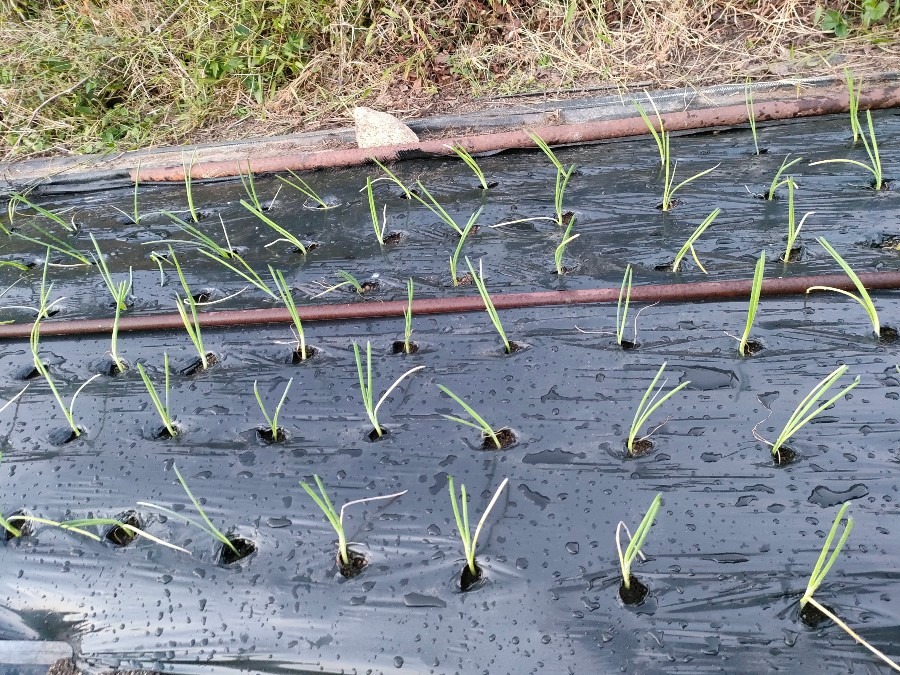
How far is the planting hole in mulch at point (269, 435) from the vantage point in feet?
4.47

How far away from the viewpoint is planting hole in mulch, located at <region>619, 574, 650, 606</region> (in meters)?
0.99

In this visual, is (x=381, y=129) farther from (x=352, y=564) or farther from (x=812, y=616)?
(x=812, y=616)

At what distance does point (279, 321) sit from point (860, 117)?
223 centimetres

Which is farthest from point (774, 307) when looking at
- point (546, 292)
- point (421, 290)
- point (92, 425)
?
point (92, 425)

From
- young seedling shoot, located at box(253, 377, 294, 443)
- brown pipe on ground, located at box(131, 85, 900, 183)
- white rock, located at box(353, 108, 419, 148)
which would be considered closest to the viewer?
young seedling shoot, located at box(253, 377, 294, 443)

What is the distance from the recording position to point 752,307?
4.13 ft

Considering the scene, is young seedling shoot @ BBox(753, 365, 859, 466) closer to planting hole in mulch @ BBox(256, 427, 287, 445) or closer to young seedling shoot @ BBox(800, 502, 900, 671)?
young seedling shoot @ BBox(800, 502, 900, 671)

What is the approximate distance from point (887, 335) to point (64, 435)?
76.5 inches

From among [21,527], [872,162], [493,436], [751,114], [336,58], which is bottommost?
[21,527]

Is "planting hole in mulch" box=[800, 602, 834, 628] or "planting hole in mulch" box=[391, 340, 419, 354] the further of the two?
"planting hole in mulch" box=[391, 340, 419, 354]

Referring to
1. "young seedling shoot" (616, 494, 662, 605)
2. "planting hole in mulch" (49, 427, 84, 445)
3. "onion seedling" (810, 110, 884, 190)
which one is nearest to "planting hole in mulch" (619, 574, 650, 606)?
"young seedling shoot" (616, 494, 662, 605)

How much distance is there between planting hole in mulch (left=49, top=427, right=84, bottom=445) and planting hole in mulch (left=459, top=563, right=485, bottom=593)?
3.29 ft

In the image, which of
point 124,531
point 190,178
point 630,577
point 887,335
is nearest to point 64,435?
point 124,531

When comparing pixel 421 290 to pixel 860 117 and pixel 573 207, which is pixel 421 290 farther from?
pixel 860 117
